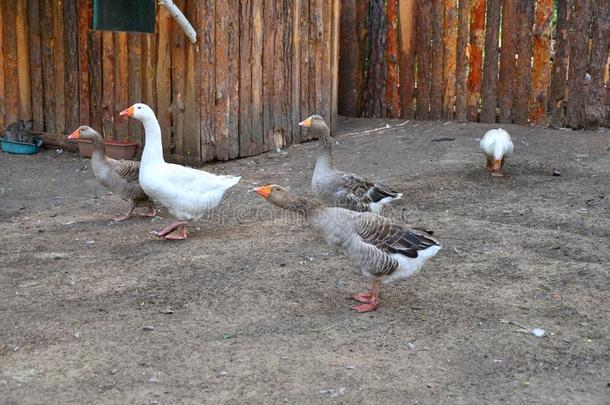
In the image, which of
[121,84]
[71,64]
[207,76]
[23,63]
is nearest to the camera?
[207,76]

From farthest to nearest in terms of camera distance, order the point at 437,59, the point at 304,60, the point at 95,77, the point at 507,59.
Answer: the point at 437,59
the point at 507,59
the point at 304,60
the point at 95,77

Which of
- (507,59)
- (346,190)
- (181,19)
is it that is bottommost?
(346,190)

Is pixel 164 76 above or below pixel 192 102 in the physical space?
above

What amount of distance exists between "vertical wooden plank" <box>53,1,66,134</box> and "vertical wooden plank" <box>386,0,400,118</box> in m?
4.65

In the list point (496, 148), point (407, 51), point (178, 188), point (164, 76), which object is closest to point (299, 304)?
point (178, 188)

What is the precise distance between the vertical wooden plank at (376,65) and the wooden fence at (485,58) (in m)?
0.02

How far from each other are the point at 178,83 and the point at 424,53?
401 centimetres

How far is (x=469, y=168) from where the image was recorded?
935cm

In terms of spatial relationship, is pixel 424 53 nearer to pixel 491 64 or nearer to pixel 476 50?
pixel 476 50

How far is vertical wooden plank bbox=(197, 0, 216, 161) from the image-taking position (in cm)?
922

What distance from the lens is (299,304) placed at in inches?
217

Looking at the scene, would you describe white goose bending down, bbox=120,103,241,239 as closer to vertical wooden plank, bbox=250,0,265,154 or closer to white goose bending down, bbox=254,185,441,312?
white goose bending down, bbox=254,185,441,312

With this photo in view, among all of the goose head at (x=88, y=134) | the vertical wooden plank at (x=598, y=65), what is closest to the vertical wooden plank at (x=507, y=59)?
the vertical wooden plank at (x=598, y=65)

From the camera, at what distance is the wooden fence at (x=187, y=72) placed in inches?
372
